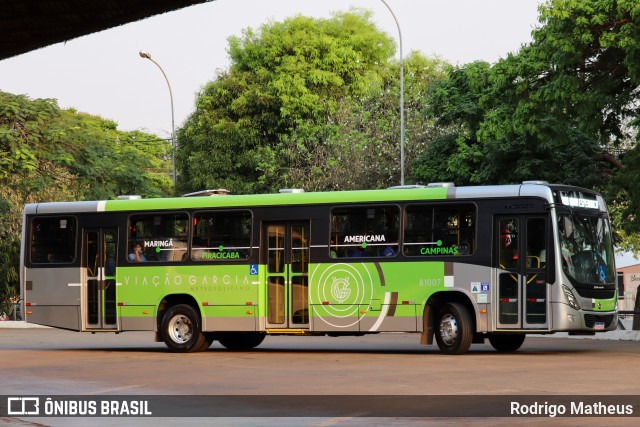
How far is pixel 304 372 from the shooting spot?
18.3 m

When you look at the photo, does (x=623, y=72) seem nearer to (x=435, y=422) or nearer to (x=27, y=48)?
(x=435, y=422)

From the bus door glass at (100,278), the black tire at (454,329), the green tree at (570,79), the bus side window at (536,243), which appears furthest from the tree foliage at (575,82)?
the bus door glass at (100,278)

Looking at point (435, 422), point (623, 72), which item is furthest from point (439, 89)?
point (435, 422)


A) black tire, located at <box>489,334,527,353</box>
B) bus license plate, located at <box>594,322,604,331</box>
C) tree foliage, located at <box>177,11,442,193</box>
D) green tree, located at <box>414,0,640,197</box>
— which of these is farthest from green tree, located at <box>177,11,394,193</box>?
bus license plate, located at <box>594,322,604,331</box>

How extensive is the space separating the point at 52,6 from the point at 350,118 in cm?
5622

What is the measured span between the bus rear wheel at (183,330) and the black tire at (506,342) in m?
5.80

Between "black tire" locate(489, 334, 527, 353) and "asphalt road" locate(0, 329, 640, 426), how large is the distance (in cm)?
18

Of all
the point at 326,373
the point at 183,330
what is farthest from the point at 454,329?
the point at 183,330

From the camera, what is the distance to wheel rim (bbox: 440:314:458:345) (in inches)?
878

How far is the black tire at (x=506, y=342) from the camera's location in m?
23.9

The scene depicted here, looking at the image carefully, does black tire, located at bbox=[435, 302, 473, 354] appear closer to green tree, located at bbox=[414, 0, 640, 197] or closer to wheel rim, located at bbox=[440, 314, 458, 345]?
wheel rim, located at bbox=[440, 314, 458, 345]

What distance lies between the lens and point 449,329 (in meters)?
22.4

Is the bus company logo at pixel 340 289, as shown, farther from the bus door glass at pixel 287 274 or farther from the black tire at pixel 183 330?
the black tire at pixel 183 330

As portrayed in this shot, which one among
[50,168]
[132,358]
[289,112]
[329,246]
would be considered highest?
[289,112]
